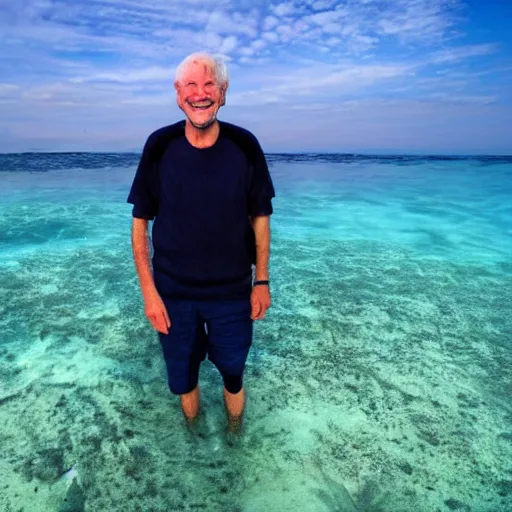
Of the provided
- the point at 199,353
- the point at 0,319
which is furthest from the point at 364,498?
the point at 0,319

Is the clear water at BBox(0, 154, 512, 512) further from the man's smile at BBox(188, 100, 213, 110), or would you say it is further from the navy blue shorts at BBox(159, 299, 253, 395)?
the man's smile at BBox(188, 100, 213, 110)

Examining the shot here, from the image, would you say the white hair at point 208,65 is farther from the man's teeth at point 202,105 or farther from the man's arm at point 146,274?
the man's arm at point 146,274

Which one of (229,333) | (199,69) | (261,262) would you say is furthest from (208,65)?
(229,333)

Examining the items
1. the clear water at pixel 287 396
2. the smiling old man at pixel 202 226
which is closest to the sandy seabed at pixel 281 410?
the clear water at pixel 287 396

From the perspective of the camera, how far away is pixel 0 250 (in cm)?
652

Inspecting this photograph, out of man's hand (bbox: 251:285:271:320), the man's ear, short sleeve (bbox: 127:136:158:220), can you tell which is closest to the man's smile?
the man's ear

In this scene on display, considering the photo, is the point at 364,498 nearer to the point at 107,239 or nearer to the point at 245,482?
the point at 245,482

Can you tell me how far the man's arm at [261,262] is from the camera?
2.22 meters

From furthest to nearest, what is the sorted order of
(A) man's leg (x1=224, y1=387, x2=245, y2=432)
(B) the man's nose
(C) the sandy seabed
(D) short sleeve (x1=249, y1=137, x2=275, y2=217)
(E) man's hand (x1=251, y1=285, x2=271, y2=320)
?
(A) man's leg (x1=224, y1=387, x2=245, y2=432), (E) man's hand (x1=251, y1=285, x2=271, y2=320), (C) the sandy seabed, (D) short sleeve (x1=249, y1=137, x2=275, y2=217), (B) the man's nose

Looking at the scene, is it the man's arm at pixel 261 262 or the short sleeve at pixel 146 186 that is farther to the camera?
the man's arm at pixel 261 262

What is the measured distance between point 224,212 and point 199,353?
90 cm

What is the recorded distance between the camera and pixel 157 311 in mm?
2232

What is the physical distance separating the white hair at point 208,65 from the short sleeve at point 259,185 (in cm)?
35

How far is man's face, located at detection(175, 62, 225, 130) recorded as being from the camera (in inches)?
77.0
